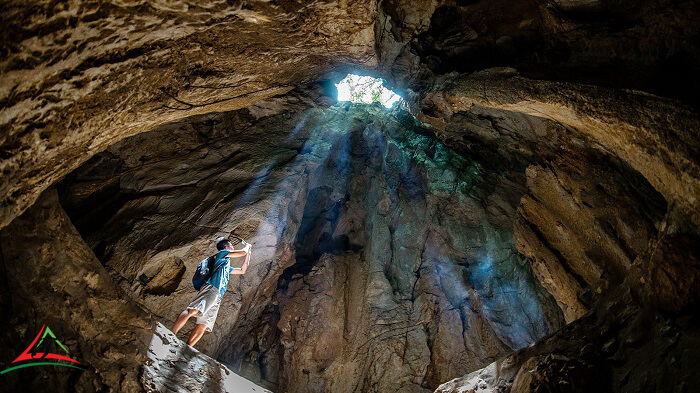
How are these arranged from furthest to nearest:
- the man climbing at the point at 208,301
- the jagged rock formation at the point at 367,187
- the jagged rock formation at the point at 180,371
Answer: the man climbing at the point at 208,301, the jagged rock formation at the point at 180,371, the jagged rock formation at the point at 367,187

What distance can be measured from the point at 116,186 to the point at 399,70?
9.21 metres

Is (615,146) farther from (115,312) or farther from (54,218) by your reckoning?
(54,218)

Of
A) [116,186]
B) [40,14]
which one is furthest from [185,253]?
[40,14]

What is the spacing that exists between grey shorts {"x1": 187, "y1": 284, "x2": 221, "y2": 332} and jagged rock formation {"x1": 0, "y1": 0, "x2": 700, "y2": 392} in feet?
2.30

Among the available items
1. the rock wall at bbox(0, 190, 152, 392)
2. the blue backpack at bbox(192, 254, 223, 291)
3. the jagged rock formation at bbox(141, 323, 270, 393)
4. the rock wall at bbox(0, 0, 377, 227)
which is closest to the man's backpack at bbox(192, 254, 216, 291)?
the blue backpack at bbox(192, 254, 223, 291)

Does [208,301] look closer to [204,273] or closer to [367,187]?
[204,273]

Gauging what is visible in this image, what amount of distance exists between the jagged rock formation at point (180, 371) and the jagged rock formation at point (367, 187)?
0.21m

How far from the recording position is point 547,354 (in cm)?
420

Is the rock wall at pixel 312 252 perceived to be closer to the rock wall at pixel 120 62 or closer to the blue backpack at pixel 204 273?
the blue backpack at pixel 204 273

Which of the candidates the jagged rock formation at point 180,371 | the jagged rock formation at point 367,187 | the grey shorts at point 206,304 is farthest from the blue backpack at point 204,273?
the jagged rock formation at point 180,371

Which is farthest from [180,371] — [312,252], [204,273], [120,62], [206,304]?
[312,252]

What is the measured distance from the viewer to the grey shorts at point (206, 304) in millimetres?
5773

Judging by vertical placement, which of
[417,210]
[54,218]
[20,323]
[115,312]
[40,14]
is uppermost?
[40,14]

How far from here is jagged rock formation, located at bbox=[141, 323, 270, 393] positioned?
4.24 meters
